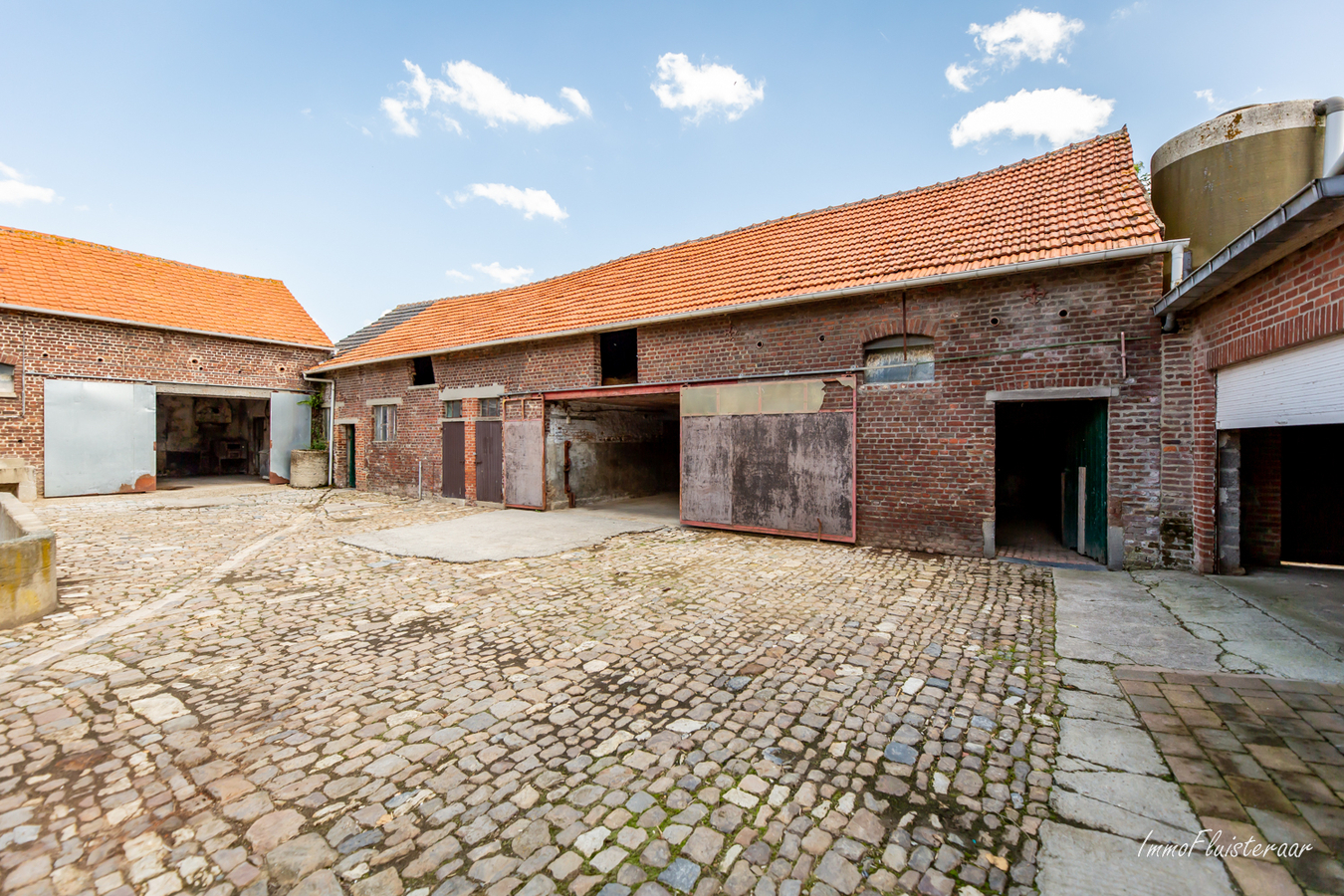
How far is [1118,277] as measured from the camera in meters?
6.47

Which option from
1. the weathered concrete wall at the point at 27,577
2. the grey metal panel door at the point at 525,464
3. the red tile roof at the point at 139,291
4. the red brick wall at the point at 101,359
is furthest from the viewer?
the red tile roof at the point at 139,291

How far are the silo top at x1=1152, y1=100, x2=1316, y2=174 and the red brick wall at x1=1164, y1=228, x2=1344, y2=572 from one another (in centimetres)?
340

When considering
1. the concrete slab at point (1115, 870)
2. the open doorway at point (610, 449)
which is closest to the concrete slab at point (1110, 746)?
the concrete slab at point (1115, 870)

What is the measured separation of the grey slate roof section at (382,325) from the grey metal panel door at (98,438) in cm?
546

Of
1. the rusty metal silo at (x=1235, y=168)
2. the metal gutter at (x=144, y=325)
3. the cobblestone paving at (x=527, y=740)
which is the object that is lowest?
the cobblestone paving at (x=527, y=740)

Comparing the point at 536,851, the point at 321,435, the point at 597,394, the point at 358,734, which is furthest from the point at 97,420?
the point at 536,851

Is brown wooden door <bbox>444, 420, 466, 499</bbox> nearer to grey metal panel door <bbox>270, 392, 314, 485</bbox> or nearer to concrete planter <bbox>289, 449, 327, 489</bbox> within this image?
concrete planter <bbox>289, 449, 327, 489</bbox>

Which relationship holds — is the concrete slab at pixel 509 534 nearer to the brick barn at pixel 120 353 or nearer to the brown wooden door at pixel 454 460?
the brown wooden door at pixel 454 460

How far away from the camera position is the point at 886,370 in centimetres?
783

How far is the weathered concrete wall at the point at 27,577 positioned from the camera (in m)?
4.55

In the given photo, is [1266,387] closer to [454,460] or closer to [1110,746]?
[1110,746]

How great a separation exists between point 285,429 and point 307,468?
1.68m

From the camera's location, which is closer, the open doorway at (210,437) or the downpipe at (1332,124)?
the downpipe at (1332,124)

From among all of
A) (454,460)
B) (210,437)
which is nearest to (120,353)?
(210,437)
